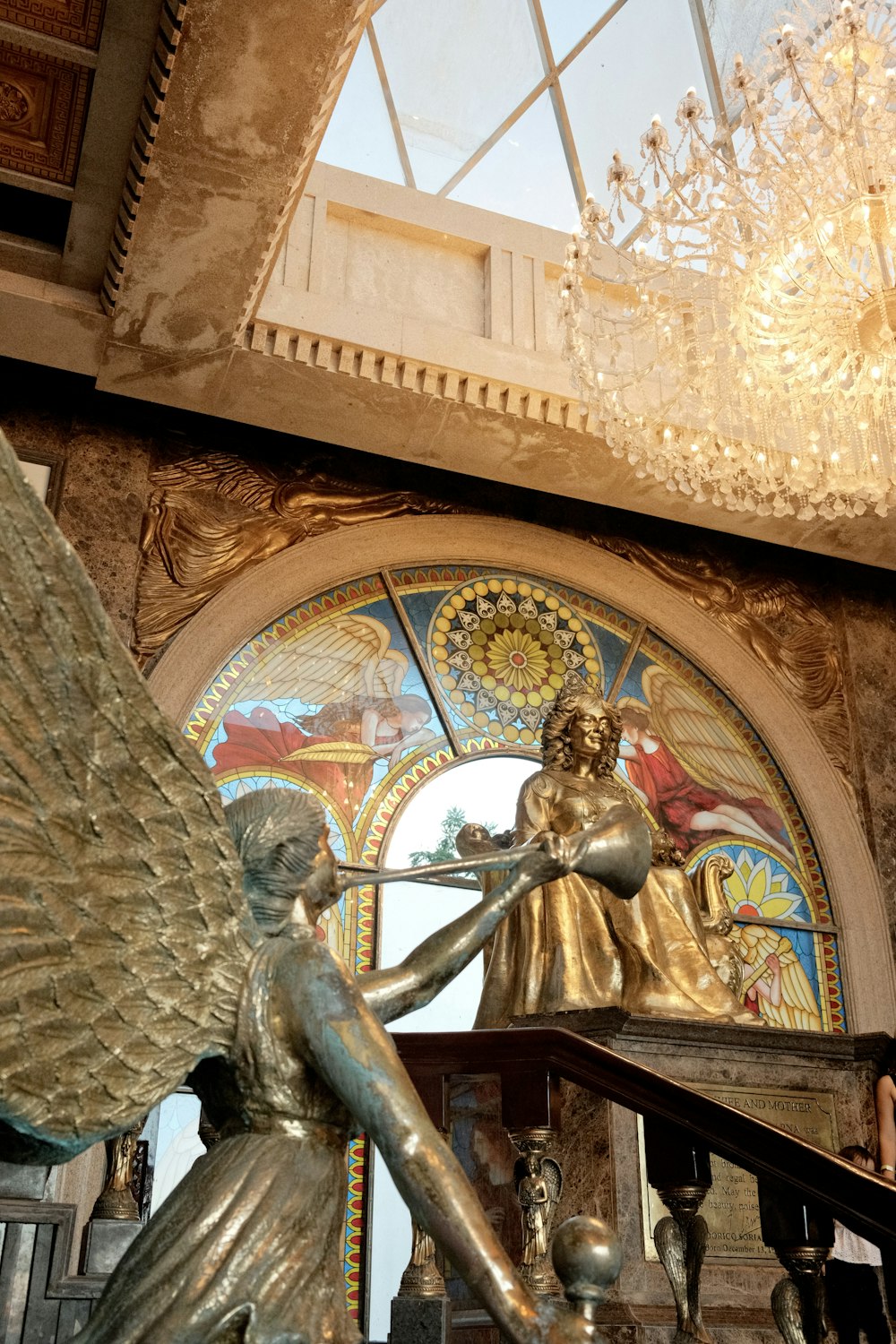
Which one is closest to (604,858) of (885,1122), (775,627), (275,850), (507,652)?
(275,850)

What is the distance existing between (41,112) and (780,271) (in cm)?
351

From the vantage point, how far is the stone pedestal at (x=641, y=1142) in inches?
139

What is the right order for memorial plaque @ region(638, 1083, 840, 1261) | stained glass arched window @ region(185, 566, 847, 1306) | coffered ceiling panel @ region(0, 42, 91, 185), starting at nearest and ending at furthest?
1. memorial plaque @ region(638, 1083, 840, 1261)
2. coffered ceiling panel @ region(0, 42, 91, 185)
3. stained glass arched window @ region(185, 566, 847, 1306)

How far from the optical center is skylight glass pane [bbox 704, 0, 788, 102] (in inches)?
323

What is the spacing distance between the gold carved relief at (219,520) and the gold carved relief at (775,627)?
1756 millimetres

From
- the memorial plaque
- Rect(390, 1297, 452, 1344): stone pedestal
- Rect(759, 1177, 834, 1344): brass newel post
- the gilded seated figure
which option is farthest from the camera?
the gilded seated figure

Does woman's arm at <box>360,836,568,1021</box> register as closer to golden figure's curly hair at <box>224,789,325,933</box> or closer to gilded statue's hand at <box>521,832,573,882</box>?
gilded statue's hand at <box>521,832,573,882</box>

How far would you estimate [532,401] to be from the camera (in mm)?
7637

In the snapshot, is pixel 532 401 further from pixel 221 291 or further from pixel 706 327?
pixel 221 291

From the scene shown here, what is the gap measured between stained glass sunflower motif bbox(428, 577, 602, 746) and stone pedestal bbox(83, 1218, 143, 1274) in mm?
5031

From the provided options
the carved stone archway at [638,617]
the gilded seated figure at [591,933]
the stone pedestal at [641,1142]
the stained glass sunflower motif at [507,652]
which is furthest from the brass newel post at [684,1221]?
the stained glass sunflower motif at [507,652]

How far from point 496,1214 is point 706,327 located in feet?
14.2

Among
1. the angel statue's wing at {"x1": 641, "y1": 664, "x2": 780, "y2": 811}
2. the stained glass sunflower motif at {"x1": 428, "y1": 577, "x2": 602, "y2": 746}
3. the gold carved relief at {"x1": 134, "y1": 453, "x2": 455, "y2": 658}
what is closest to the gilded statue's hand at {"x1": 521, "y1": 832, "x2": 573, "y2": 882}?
the gold carved relief at {"x1": 134, "y1": 453, "x2": 455, "y2": 658}

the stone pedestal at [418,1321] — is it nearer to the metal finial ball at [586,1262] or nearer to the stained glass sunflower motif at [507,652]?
the metal finial ball at [586,1262]
